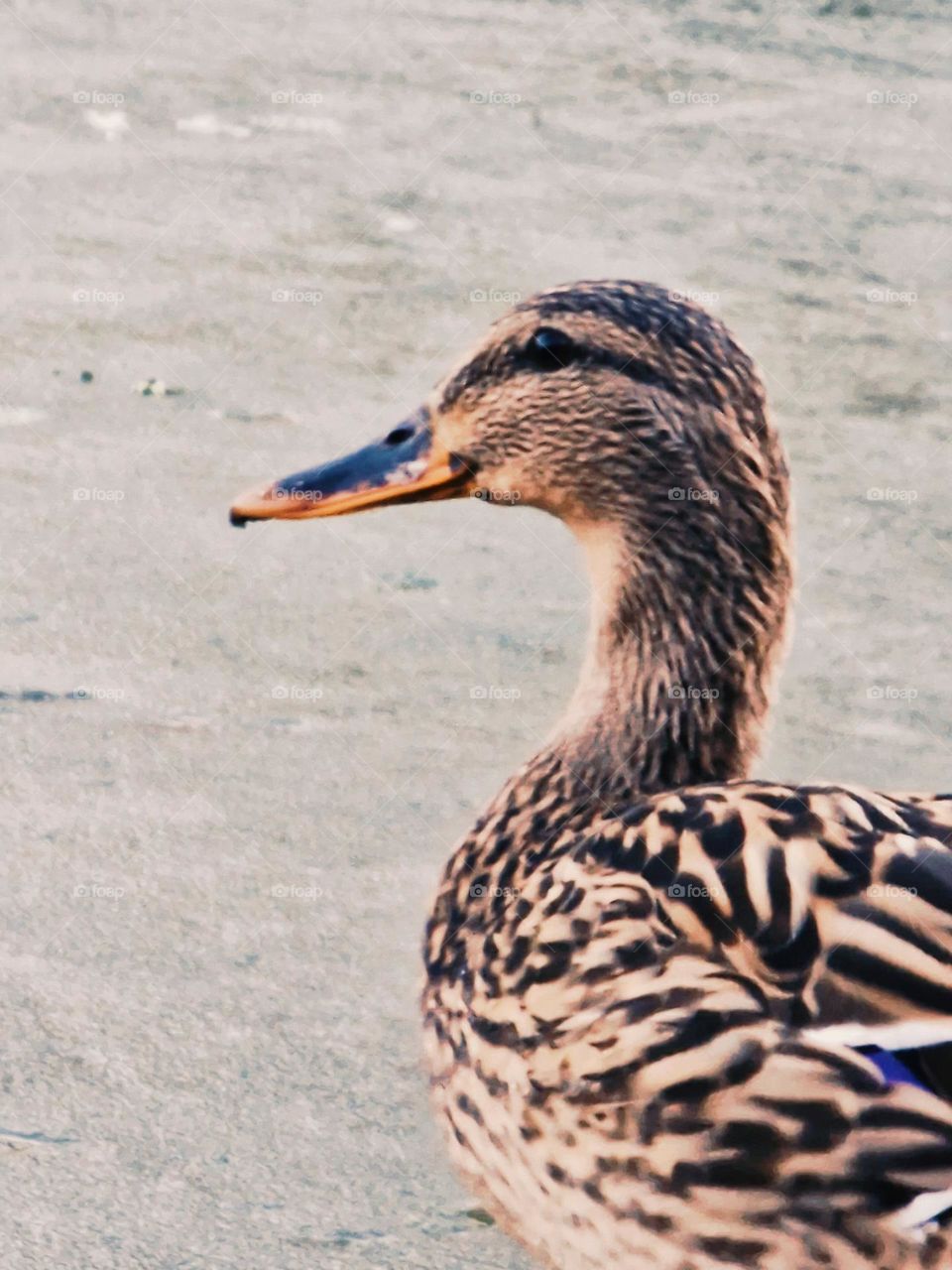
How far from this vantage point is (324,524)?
534cm

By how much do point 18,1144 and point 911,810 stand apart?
142cm

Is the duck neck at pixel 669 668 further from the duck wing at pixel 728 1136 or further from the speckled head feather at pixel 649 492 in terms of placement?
the duck wing at pixel 728 1136

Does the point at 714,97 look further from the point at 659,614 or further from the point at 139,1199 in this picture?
the point at 139,1199

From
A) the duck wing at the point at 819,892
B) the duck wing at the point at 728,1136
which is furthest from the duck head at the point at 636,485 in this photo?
the duck wing at the point at 728,1136

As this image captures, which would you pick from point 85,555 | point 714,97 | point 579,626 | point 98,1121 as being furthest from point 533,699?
point 714,97

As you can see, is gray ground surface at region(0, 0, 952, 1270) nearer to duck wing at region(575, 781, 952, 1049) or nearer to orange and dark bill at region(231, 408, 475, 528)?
duck wing at region(575, 781, 952, 1049)

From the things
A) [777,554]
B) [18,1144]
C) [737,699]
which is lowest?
[18,1144]

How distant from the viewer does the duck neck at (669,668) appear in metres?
3.29

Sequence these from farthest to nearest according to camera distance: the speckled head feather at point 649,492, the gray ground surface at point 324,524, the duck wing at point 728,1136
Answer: the gray ground surface at point 324,524 < the speckled head feather at point 649,492 < the duck wing at point 728,1136

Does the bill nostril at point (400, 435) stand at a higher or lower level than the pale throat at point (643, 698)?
higher

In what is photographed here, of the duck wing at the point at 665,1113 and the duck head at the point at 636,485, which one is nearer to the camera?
the duck wing at the point at 665,1113

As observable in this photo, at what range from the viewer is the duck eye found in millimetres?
3328

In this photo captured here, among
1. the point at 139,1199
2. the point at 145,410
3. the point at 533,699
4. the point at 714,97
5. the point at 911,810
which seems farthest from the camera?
the point at 714,97

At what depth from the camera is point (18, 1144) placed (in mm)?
3244
